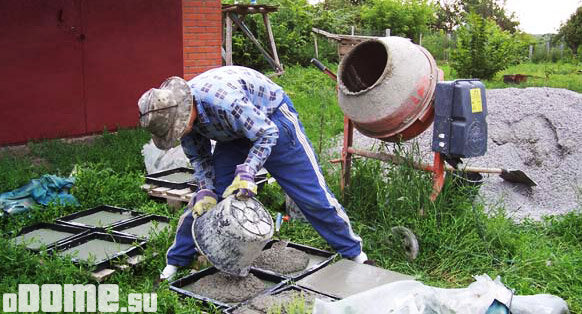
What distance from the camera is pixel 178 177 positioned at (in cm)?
607

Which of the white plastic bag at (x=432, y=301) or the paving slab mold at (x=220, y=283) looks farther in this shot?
the paving slab mold at (x=220, y=283)

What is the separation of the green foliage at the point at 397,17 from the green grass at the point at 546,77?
9.41 ft

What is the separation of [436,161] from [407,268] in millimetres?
874

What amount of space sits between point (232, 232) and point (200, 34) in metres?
5.88

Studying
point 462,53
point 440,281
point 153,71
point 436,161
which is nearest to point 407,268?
point 440,281

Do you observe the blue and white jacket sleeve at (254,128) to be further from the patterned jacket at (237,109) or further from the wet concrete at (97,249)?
the wet concrete at (97,249)

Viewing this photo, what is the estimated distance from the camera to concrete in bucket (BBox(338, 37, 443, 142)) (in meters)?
4.50

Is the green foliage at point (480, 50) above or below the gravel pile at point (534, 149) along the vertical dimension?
above

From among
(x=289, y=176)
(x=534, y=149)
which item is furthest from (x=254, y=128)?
(x=534, y=149)

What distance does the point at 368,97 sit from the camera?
4605 mm

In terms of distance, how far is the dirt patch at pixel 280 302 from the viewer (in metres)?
3.32

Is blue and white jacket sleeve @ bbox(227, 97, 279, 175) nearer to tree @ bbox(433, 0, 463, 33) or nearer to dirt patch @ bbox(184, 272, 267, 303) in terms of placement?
dirt patch @ bbox(184, 272, 267, 303)

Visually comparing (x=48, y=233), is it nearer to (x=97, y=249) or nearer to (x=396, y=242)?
(x=97, y=249)

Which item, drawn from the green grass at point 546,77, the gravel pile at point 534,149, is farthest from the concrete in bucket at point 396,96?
the green grass at point 546,77
